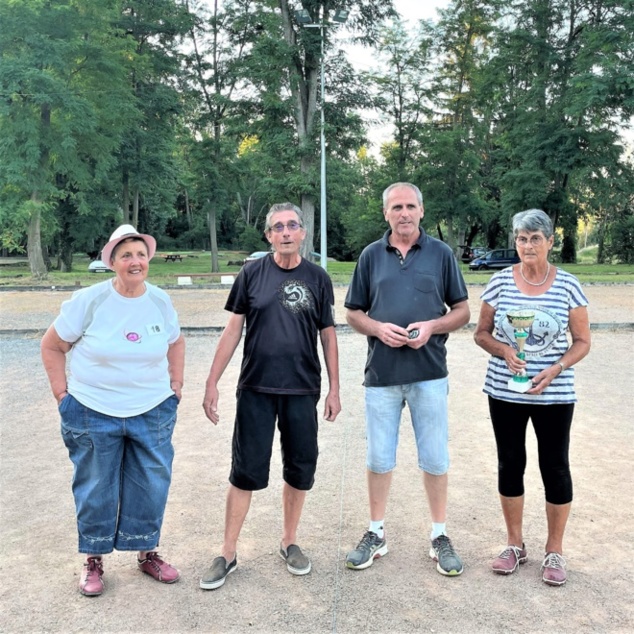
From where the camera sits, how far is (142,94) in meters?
32.1

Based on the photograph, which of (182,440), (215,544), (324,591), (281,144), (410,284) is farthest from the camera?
(281,144)

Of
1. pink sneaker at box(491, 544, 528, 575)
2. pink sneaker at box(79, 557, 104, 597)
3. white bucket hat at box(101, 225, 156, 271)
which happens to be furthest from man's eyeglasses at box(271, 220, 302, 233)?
pink sneaker at box(491, 544, 528, 575)

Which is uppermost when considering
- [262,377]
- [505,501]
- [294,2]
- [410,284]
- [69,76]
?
[294,2]

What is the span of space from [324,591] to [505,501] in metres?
1.06

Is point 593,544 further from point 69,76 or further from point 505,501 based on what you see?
point 69,76

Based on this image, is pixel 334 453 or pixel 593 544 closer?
pixel 593 544

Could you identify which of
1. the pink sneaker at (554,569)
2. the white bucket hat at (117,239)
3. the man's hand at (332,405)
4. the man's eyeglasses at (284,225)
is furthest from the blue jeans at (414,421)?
the white bucket hat at (117,239)

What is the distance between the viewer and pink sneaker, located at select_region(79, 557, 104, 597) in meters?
2.93

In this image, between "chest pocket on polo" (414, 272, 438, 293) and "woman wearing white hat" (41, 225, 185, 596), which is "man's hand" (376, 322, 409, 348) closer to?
"chest pocket on polo" (414, 272, 438, 293)

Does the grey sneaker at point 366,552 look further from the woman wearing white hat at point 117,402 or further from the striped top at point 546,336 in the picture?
the striped top at point 546,336

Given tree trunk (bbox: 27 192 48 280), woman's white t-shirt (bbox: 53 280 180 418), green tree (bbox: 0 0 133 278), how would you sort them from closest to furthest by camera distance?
woman's white t-shirt (bbox: 53 280 180 418) < green tree (bbox: 0 0 133 278) < tree trunk (bbox: 27 192 48 280)

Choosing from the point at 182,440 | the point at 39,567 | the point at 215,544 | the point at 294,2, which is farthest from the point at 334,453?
the point at 294,2

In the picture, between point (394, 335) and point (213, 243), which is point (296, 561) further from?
point (213, 243)

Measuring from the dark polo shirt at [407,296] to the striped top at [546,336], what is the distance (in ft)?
0.94
